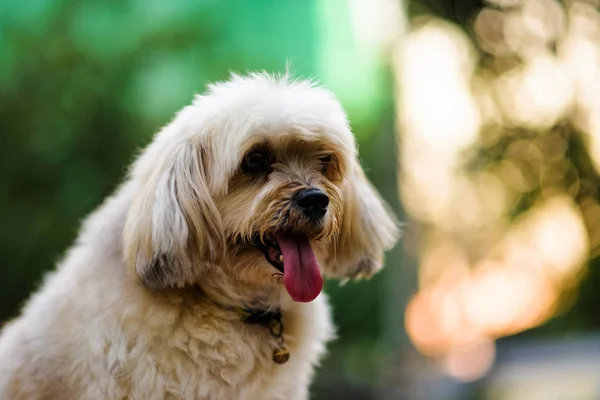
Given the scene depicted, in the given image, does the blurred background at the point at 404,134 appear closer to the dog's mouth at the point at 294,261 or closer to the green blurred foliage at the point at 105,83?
the green blurred foliage at the point at 105,83

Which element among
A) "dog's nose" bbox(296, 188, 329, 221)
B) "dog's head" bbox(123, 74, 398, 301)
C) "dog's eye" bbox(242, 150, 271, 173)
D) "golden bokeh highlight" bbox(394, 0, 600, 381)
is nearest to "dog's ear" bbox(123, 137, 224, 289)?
"dog's head" bbox(123, 74, 398, 301)

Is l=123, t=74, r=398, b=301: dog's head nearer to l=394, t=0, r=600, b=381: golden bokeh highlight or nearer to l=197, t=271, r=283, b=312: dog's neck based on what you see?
l=197, t=271, r=283, b=312: dog's neck

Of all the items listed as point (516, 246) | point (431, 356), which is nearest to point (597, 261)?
point (516, 246)

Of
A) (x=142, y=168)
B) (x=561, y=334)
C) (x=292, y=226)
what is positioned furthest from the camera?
(x=561, y=334)

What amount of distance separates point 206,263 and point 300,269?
299 millimetres

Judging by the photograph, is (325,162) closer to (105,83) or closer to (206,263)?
(206,263)

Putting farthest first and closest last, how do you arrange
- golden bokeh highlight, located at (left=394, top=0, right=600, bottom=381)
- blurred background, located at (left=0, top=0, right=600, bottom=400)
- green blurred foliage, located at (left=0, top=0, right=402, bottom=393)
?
golden bokeh highlight, located at (left=394, top=0, right=600, bottom=381) → blurred background, located at (left=0, top=0, right=600, bottom=400) → green blurred foliage, located at (left=0, top=0, right=402, bottom=393)

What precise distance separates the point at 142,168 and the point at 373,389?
3911 mm

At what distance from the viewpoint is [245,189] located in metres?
2.44

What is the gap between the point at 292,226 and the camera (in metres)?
2.34

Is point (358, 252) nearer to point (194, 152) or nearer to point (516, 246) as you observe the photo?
point (194, 152)

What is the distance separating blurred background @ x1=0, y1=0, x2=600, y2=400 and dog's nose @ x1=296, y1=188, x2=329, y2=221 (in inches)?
117

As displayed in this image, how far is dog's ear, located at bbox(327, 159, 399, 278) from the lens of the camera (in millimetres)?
2725

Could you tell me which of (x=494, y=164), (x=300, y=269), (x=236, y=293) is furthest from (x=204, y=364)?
(x=494, y=164)
